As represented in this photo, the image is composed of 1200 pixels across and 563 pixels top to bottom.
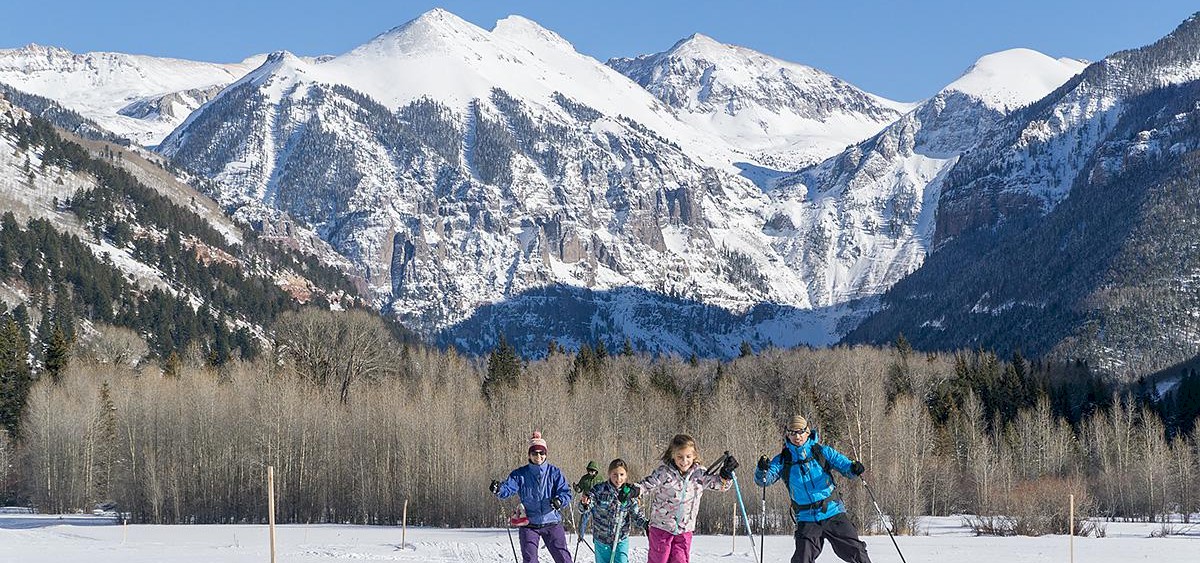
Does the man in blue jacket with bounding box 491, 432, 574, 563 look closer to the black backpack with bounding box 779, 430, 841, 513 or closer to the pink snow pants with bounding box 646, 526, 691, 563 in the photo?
the pink snow pants with bounding box 646, 526, 691, 563

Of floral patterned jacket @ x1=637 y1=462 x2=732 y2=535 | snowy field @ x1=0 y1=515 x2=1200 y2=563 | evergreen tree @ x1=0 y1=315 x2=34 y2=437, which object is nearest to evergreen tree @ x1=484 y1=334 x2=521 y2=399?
snowy field @ x1=0 y1=515 x2=1200 y2=563

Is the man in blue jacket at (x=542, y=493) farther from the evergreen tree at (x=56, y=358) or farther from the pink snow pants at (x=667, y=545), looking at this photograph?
the evergreen tree at (x=56, y=358)

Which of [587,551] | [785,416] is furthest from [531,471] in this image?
[785,416]

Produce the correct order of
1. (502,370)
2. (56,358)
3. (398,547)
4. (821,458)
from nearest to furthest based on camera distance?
(821,458)
(398,547)
(56,358)
(502,370)

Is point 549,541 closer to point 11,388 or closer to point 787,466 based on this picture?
point 787,466

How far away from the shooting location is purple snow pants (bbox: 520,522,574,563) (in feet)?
65.5

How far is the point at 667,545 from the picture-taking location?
732 inches

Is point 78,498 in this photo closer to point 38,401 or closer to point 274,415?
point 38,401

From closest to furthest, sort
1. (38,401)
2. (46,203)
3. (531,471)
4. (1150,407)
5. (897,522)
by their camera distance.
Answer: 1. (531,471)
2. (897,522)
3. (38,401)
4. (1150,407)
5. (46,203)

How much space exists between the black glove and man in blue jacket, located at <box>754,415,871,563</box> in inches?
20.2

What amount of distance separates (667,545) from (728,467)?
185cm

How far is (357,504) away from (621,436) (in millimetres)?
17665

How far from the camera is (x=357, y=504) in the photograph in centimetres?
7369

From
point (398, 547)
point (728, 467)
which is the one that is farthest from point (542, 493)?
point (398, 547)
